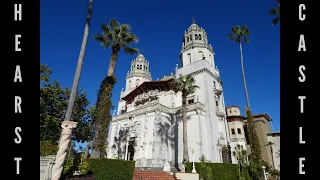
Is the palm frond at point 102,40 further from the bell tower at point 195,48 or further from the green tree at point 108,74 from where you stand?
the bell tower at point 195,48

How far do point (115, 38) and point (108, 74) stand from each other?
4143 millimetres

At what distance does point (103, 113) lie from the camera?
56.7 ft

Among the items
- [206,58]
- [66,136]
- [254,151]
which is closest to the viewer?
[66,136]

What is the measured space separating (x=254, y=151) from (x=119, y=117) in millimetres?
25963

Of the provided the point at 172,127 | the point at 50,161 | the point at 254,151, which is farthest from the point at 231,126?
the point at 50,161

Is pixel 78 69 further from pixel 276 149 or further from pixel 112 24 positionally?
pixel 276 149

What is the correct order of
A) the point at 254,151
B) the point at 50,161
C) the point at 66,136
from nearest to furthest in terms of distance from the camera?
the point at 66,136 < the point at 50,161 < the point at 254,151

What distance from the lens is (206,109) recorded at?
1287 inches

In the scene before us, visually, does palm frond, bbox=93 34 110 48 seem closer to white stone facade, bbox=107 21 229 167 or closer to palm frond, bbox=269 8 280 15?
white stone facade, bbox=107 21 229 167

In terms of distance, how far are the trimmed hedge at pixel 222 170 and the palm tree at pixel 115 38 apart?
14.0 m

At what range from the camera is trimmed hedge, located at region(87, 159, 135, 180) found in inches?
516

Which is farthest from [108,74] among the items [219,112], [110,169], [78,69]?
[219,112]
